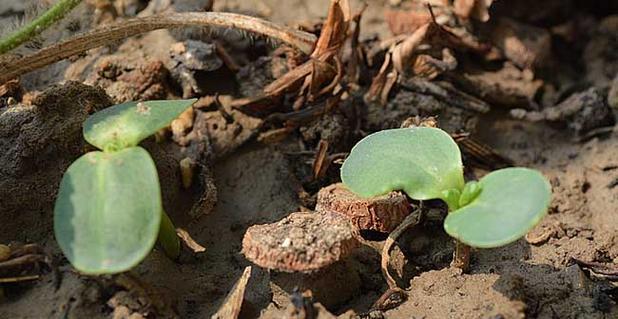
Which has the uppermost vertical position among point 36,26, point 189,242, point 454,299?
point 36,26

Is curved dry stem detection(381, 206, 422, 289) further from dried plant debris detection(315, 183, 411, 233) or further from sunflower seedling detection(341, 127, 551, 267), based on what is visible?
sunflower seedling detection(341, 127, 551, 267)

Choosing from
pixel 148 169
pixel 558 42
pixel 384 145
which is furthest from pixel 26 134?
pixel 558 42

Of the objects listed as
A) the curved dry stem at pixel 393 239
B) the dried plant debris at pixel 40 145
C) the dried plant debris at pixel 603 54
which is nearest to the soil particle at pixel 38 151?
the dried plant debris at pixel 40 145

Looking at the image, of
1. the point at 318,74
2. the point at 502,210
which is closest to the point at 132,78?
the point at 318,74

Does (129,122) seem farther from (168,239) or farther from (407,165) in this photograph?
(407,165)

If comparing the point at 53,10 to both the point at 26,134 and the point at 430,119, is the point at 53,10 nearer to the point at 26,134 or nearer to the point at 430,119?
the point at 26,134

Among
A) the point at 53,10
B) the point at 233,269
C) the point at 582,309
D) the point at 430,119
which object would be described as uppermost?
the point at 53,10

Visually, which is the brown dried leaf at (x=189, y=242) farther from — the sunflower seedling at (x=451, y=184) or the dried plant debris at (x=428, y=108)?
the dried plant debris at (x=428, y=108)

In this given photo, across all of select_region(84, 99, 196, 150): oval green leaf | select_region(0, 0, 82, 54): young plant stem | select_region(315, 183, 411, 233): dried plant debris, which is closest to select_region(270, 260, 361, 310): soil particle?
select_region(315, 183, 411, 233): dried plant debris
